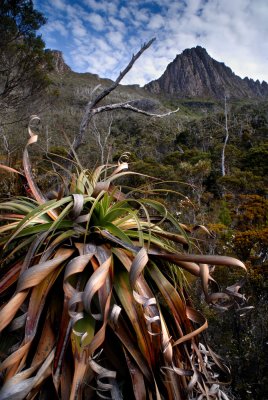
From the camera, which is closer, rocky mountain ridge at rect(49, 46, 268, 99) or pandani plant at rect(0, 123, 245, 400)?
pandani plant at rect(0, 123, 245, 400)

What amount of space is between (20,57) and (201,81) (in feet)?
513

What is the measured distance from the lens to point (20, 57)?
1395cm

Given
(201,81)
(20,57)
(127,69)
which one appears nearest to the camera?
(127,69)

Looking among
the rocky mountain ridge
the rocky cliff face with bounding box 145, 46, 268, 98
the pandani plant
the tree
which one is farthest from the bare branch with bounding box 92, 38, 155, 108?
the rocky cliff face with bounding box 145, 46, 268, 98

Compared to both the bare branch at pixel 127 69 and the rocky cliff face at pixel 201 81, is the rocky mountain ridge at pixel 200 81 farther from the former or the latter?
the bare branch at pixel 127 69

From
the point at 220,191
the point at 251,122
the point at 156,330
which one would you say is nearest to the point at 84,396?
the point at 156,330

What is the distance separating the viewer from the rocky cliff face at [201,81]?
152 metres

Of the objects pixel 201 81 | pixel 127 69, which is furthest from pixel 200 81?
pixel 127 69

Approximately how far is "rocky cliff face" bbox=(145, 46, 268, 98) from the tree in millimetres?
140104

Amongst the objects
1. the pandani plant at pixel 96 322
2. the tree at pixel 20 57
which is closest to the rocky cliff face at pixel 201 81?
the tree at pixel 20 57

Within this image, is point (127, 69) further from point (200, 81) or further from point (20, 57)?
point (200, 81)

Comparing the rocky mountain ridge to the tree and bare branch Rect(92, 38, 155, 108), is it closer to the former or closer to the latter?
the tree

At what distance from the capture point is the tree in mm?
12648

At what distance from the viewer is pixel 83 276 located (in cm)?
120
